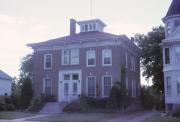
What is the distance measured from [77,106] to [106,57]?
657cm

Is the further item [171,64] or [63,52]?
[63,52]

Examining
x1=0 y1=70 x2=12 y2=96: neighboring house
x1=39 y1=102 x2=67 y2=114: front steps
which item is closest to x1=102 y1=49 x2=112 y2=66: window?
x1=39 y1=102 x2=67 y2=114: front steps

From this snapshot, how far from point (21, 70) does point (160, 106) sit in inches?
1374

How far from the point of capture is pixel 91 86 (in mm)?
34625

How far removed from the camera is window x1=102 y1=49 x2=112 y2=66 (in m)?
34.2

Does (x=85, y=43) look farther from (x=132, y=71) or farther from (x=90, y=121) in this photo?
(x=90, y=121)

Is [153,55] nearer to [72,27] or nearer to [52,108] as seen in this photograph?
[72,27]

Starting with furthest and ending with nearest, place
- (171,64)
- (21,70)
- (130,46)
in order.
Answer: (21,70) → (130,46) → (171,64)

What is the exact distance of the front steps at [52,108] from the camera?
3309 cm

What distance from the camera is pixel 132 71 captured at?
132ft

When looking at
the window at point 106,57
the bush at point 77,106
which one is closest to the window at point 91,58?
the window at point 106,57

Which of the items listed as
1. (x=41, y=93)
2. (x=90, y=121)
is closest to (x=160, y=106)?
(x=41, y=93)

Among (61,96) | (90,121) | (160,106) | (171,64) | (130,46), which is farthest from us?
(160,106)

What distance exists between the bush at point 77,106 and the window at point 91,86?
213 centimetres
